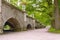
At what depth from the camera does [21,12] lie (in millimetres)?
19406

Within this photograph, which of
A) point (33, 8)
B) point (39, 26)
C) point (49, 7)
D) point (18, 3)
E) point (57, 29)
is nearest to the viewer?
point (57, 29)

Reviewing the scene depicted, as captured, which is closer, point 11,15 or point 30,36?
point 30,36

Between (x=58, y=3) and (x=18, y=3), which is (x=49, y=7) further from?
(x=18, y=3)

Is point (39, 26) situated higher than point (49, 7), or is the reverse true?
point (49, 7)

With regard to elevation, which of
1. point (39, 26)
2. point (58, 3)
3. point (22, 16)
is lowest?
point (39, 26)

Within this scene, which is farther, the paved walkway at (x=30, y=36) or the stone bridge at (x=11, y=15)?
the stone bridge at (x=11, y=15)

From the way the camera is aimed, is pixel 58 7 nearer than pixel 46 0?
Yes

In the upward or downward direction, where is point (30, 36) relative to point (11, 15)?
downward

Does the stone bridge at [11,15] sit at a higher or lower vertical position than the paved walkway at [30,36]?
higher

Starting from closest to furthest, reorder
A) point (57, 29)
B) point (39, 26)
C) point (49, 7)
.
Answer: point (57, 29)
point (49, 7)
point (39, 26)

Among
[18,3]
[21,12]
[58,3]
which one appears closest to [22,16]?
[21,12]

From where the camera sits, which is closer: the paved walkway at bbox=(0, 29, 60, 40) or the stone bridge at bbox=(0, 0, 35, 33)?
the paved walkway at bbox=(0, 29, 60, 40)

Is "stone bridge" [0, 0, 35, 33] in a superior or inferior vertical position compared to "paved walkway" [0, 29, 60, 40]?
superior

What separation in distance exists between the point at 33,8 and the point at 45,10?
1446 millimetres
